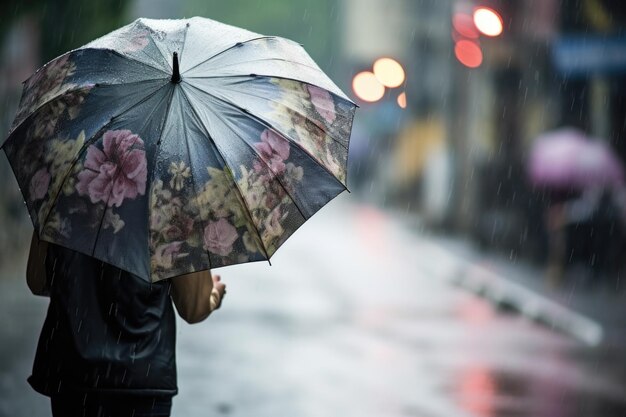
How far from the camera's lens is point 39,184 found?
3.81m

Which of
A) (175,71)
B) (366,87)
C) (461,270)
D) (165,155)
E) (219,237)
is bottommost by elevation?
(461,270)

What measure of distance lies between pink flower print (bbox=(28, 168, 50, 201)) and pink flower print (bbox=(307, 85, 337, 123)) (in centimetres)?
102

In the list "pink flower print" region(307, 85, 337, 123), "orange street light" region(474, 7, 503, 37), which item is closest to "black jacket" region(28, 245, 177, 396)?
"pink flower print" region(307, 85, 337, 123)

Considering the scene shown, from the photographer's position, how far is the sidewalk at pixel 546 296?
1312 centimetres

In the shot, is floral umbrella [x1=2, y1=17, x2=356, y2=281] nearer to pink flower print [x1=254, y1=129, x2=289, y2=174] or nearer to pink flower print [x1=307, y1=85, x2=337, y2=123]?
pink flower print [x1=254, y1=129, x2=289, y2=174]

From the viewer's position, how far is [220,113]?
154 inches

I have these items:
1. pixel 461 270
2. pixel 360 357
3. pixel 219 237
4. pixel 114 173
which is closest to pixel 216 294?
pixel 219 237

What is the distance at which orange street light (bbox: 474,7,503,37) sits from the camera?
1246 cm

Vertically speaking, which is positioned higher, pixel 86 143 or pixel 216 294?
pixel 86 143

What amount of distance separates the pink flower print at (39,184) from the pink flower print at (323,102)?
1.02 m

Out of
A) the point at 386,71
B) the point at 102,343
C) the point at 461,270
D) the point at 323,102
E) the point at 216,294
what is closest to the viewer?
the point at 102,343

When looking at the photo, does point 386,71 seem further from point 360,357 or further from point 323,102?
point 323,102

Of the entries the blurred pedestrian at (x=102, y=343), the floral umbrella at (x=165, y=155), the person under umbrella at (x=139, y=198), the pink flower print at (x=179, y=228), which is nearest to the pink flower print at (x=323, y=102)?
the floral umbrella at (x=165, y=155)

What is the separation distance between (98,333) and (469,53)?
15.4 metres
